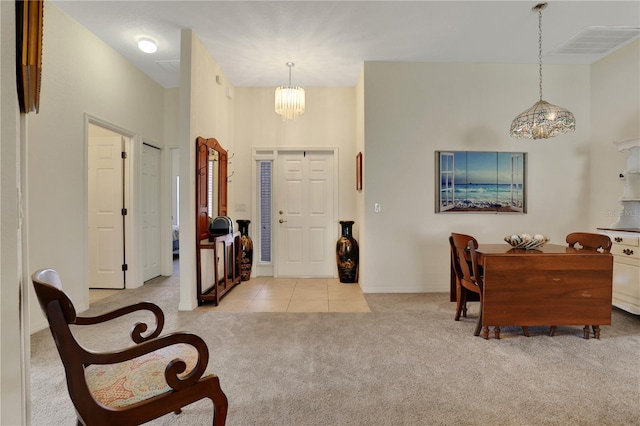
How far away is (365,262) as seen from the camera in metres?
4.06

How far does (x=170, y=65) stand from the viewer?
411cm

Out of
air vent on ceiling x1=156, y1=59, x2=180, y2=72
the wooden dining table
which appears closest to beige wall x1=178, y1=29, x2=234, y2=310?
air vent on ceiling x1=156, y1=59, x2=180, y2=72

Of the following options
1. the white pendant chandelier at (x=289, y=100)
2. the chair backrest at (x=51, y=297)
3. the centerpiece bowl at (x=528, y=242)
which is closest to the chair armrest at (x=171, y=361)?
the chair backrest at (x=51, y=297)

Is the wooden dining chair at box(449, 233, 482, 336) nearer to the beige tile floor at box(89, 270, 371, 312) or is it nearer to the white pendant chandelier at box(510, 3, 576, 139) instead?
the beige tile floor at box(89, 270, 371, 312)

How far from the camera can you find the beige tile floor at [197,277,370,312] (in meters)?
3.36

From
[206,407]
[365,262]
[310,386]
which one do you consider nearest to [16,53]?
[206,407]

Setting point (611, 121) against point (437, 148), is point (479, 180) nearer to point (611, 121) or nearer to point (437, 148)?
point (437, 148)

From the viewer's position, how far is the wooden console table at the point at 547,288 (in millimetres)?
→ 2498

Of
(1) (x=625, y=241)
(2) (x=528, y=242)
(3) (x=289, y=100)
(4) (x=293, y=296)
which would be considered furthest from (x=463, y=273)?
(3) (x=289, y=100)

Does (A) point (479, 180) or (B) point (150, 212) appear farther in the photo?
(B) point (150, 212)

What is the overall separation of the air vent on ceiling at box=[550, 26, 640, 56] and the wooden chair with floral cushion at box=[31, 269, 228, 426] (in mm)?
4655

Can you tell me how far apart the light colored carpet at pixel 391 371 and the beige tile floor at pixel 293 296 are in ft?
0.77

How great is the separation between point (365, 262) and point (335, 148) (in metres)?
1.86

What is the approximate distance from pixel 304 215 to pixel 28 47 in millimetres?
4055
